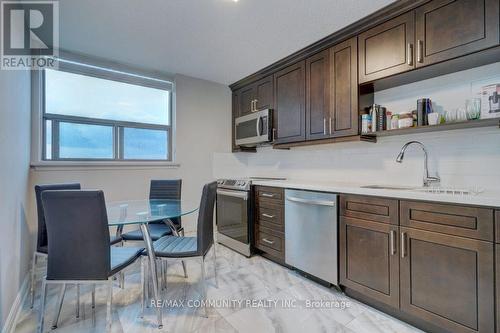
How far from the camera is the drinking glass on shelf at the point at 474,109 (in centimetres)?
169

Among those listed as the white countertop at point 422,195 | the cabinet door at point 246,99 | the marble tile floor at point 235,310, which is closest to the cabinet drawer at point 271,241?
the marble tile floor at point 235,310

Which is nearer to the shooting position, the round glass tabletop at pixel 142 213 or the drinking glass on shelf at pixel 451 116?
the round glass tabletop at pixel 142 213

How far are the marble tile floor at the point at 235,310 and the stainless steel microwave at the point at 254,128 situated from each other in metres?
1.73

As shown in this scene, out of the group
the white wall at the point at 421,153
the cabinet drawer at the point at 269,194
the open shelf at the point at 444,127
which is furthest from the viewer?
the cabinet drawer at the point at 269,194

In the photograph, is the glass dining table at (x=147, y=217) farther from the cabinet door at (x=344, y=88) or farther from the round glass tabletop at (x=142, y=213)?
the cabinet door at (x=344, y=88)

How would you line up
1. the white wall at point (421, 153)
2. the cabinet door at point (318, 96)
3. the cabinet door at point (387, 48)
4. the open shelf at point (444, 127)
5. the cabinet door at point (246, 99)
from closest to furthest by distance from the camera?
the open shelf at point (444, 127) < the white wall at point (421, 153) < the cabinet door at point (387, 48) < the cabinet door at point (318, 96) < the cabinet door at point (246, 99)

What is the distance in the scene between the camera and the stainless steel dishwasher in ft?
7.01

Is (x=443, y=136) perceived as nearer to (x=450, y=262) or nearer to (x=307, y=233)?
(x=450, y=262)

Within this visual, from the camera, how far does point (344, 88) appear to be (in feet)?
7.88

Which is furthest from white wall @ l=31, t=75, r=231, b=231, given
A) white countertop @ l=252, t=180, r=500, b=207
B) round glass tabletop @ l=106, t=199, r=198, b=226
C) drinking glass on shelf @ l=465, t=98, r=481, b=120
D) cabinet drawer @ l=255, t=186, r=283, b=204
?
drinking glass on shelf @ l=465, t=98, r=481, b=120

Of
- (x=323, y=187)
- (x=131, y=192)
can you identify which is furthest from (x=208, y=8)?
(x=131, y=192)

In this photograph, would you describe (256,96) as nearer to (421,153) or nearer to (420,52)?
(420,52)

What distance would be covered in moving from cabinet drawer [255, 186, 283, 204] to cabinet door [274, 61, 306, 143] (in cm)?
66

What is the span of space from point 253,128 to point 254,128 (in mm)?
23
